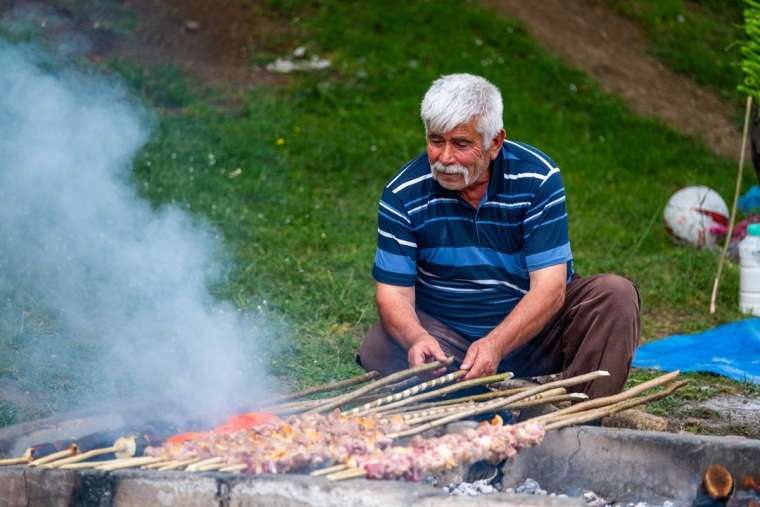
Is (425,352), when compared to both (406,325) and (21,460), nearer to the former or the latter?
(406,325)

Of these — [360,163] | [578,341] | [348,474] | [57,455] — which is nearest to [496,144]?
[578,341]

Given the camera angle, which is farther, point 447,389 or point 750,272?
point 750,272

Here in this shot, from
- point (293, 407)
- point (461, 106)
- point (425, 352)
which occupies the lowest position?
point (293, 407)

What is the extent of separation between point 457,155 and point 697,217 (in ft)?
15.2

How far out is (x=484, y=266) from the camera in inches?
182

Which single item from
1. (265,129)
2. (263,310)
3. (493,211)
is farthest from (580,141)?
(493,211)

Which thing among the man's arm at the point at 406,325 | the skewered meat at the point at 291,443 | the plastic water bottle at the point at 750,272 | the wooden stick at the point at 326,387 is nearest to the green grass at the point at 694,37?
the plastic water bottle at the point at 750,272

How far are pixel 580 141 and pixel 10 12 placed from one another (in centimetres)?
565

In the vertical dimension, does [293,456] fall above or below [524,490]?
above

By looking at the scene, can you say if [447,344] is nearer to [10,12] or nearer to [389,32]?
[10,12]

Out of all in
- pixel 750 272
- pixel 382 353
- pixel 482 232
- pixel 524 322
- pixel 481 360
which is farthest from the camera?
pixel 750 272

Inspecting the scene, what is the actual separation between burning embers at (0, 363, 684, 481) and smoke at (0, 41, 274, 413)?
0.77 m

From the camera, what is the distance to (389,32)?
39.0 ft

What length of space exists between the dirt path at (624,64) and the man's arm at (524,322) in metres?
7.46
